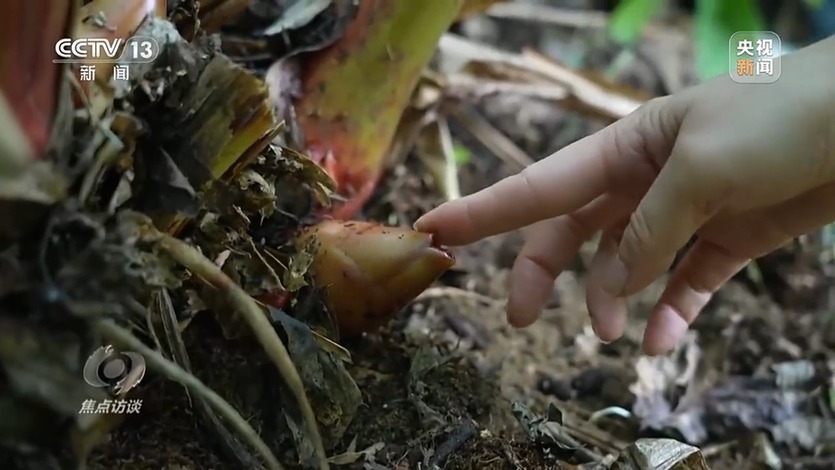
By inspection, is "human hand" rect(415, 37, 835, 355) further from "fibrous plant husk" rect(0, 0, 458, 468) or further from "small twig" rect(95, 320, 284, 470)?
"small twig" rect(95, 320, 284, 470)

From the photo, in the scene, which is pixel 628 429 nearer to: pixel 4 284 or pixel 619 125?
pixel 619 125

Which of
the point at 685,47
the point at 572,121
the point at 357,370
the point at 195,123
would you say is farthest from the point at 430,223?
the point at 685,47

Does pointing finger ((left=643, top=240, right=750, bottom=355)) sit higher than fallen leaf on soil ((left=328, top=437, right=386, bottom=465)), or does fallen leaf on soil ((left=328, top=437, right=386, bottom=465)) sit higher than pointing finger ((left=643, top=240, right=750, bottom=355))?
fallen leaf on soil ((left=328, top=437, right=386, bottom=465))

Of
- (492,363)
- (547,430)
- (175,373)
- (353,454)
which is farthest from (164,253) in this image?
(492,363)

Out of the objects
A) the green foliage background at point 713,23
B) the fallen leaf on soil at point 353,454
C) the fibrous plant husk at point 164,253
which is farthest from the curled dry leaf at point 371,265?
the green foliage background at point 713,23

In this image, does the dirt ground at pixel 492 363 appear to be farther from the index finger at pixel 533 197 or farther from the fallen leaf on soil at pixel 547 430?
the index finger at pixel 533 197

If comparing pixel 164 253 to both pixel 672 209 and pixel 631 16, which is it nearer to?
pixel 672 209

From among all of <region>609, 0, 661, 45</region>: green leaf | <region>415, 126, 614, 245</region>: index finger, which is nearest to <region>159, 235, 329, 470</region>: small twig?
<region>415, 126, 614, 245</region>: index finger
